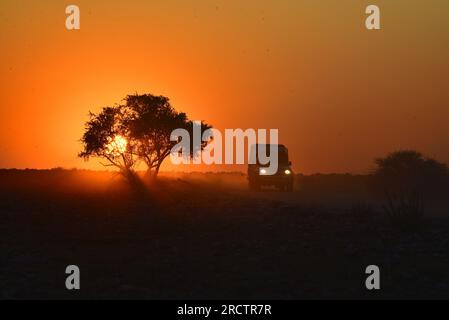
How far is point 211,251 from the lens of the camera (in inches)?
672

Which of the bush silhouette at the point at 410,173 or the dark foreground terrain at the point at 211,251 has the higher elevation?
the bush silhouette at the point at 410,173

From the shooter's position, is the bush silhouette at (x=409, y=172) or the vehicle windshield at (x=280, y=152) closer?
the vehicle windshield at (x=280, y=152)

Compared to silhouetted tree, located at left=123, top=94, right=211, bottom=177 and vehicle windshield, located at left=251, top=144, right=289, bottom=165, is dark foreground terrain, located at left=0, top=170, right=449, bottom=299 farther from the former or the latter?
silhouetted tree, located at left=123, top=94, right=211, bottom=177

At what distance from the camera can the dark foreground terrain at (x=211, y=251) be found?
46.2 ft

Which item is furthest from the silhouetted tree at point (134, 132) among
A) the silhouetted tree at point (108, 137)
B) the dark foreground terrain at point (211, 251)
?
the dark foreground terrain at point (211, 251)

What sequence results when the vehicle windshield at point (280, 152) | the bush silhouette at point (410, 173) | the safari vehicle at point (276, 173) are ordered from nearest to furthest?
the safari vehicle at point (276, 173)
the vehicle windshield at point (280, 152)
the bush silhouette at point (410, 173)

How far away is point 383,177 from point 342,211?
31.3 meters

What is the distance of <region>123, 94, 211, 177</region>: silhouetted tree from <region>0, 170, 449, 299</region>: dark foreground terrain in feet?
95.4

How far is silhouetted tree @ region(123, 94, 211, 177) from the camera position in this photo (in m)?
53.8

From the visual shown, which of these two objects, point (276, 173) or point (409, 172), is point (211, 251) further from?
point (409, 172)

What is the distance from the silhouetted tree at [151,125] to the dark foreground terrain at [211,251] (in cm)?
2909

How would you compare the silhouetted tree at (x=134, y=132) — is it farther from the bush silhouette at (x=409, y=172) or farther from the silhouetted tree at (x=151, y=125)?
the bush silhouette at (x=409, y=172)

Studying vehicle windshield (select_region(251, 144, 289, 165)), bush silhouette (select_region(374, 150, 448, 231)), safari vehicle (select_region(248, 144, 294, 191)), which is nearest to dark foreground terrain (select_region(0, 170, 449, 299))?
safari vehicle (select_region(248, 144, 294, 191))

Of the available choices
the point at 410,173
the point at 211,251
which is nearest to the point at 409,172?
the point at 410,173
